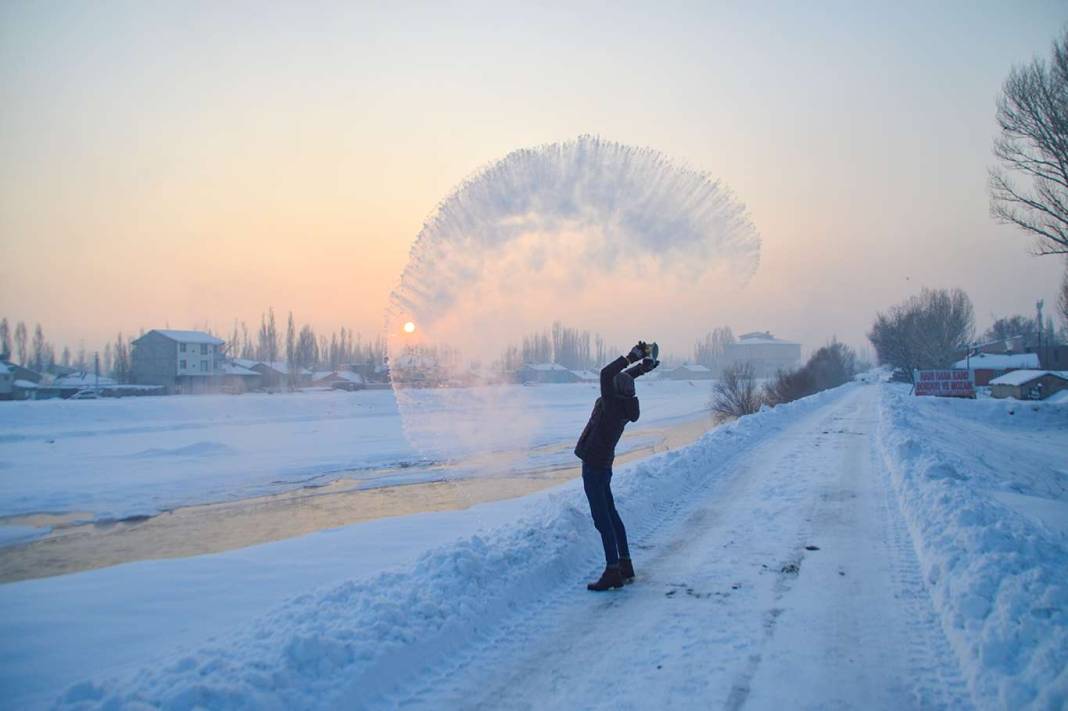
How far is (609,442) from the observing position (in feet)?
21.2

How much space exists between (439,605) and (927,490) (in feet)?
24.8

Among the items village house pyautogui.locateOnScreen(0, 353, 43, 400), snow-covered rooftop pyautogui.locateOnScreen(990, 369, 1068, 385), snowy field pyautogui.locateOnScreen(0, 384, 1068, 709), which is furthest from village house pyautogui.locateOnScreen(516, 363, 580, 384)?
A: village house pyautogui.locateOnScreen(0, 353, 43, 400)

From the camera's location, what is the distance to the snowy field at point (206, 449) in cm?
1855

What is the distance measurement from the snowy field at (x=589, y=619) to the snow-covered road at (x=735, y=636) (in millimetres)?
22

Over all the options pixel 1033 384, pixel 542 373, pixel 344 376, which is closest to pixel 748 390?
pixel 542 373

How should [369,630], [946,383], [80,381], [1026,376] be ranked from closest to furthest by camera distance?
[369,630], [946,383], [1026,376], [80,381]

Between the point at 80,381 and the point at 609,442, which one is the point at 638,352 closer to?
the point at 609,442

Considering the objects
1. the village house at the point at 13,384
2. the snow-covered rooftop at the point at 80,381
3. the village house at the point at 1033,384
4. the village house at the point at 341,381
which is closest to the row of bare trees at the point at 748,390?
the village house at the point at 1033,384

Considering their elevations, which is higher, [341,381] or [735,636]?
[341,381]

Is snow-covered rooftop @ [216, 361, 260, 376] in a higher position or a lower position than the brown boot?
higher

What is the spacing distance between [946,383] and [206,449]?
46.5 metres

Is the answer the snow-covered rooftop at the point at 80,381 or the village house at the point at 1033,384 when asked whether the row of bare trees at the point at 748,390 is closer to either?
the village house at the point at 1033,384

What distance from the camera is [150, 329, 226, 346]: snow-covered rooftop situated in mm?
71562

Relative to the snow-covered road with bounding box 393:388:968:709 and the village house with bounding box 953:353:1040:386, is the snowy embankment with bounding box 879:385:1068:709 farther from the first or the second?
the village house with bounding box 953:353:1040:386
